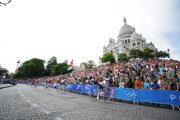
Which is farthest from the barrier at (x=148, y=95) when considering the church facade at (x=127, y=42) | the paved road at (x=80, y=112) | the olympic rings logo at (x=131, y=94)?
the church facade at (x=127, y=42)

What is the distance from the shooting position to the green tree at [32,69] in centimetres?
12647

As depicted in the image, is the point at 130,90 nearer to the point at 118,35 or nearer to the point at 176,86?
the point at 176,86

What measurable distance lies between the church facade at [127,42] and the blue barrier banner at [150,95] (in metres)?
122

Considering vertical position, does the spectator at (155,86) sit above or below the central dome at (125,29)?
below

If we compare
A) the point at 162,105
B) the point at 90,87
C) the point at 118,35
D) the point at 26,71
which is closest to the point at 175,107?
the point at 162,105

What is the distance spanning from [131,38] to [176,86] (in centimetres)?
13052

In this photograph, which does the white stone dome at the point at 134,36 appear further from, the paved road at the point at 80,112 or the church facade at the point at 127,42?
the paved road at the point at 80,112

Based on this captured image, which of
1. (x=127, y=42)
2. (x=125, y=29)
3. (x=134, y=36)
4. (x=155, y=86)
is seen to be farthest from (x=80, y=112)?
(x=125, y=29)

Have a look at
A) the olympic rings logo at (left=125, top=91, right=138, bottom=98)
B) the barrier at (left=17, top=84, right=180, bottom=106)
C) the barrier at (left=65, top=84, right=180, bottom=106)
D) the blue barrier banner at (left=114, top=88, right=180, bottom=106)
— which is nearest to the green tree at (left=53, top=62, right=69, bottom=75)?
the barrier at (left=17, top=84, right=180, bottom=106)

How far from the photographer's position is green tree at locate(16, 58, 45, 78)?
415 feet

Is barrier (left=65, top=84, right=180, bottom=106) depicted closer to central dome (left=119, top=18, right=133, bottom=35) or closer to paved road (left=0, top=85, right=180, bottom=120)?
paved road (left=0, top=85, right=180, bottom=120)

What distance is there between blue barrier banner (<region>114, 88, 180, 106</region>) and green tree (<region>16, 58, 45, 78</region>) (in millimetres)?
116494

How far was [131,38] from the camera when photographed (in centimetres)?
14050

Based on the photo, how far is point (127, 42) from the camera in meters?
148
